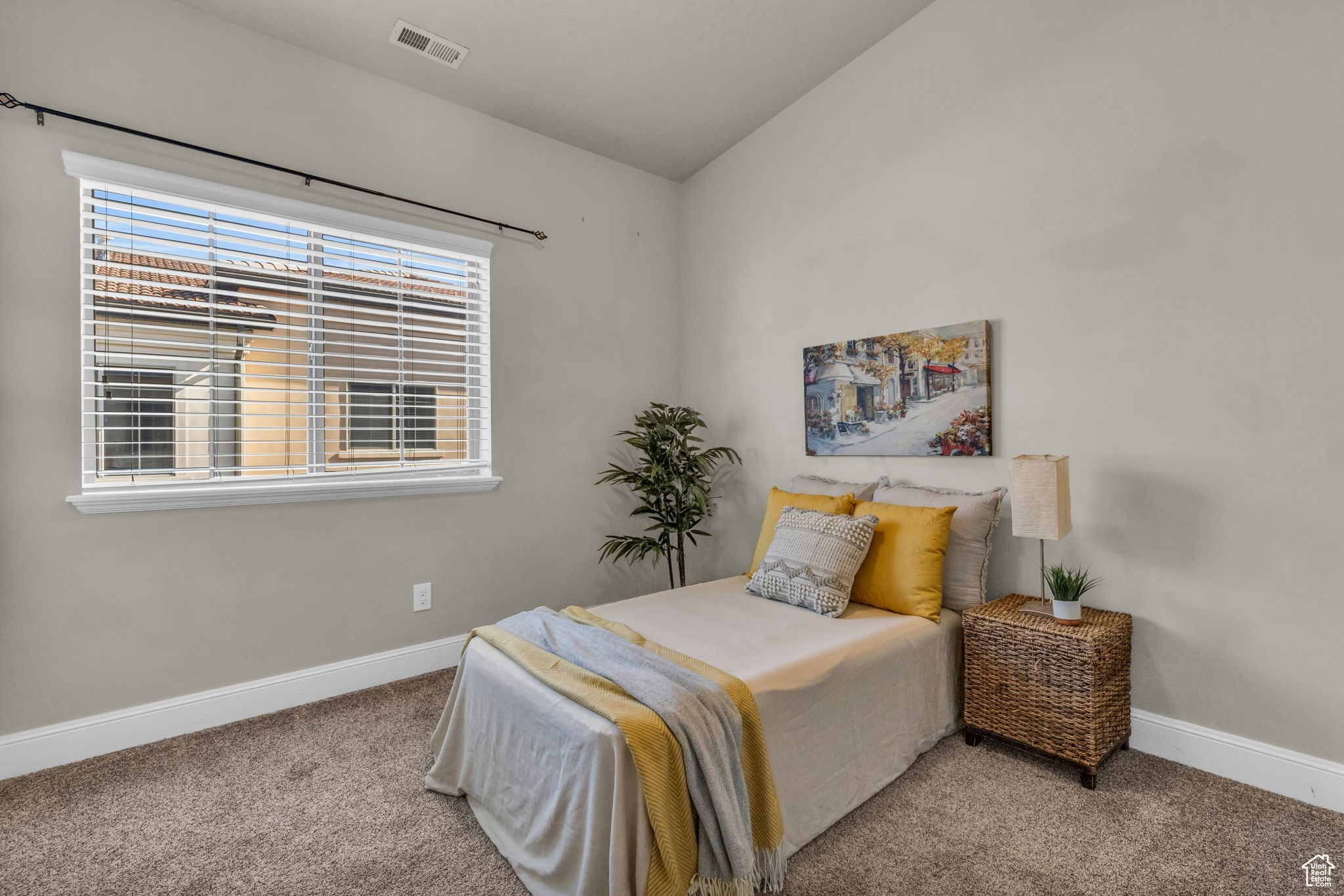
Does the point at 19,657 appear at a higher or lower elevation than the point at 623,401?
lower

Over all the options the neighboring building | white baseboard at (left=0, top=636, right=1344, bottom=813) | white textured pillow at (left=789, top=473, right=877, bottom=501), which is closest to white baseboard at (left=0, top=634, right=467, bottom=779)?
white baseboard at (left=0, top=636, right=1344, bottom=813)

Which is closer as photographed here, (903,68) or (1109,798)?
(1109,798)

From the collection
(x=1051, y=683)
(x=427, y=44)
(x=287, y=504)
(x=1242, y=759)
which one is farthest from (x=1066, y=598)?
(x=427, y=44)

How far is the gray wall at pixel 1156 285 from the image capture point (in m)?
1.77

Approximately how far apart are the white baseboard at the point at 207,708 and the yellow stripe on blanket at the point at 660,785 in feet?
5.97

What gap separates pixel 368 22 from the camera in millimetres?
2506

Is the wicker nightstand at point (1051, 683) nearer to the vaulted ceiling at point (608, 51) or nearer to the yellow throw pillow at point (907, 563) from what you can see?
the yellow throw pillow at point (907, 563)

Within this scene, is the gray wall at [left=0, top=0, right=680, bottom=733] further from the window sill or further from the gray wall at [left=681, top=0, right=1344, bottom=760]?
the gray wall at [left=681, top=0, right=1344, bottom=760]

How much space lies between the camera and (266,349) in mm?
2605

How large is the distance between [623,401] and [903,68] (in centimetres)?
223

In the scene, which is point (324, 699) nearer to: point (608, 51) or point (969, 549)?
point (969, 549)

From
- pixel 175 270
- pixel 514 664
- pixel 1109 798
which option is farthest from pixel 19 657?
pixel 1109 798

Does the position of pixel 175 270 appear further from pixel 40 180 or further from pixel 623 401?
pixel 623 401

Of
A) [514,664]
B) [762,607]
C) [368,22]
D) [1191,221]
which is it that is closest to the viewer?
[514,664]
